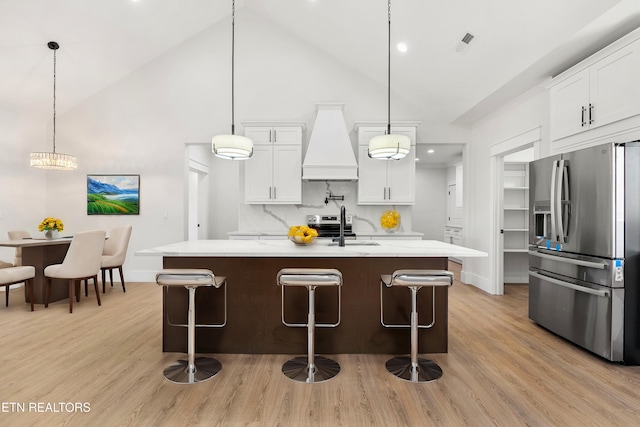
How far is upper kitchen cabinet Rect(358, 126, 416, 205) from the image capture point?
4.99 metres

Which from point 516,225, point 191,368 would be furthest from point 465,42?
point 191,368

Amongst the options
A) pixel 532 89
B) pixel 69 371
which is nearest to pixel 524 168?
pixel 532 89

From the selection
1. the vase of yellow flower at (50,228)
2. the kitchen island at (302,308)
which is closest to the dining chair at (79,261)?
the vase of yellow flower at (50,228)

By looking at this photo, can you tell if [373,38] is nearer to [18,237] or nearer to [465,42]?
[465,42]

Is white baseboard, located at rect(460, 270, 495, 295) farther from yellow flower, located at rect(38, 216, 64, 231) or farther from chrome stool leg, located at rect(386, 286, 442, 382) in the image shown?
yellow flower, located at rect(38, 216, 64, 231)

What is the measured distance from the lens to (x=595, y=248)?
105 inches

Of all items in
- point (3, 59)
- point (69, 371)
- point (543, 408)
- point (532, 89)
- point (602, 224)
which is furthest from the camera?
point (3, 59)

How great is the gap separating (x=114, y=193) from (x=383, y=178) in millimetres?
4400

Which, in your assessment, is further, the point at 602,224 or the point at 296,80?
the point at 296,80

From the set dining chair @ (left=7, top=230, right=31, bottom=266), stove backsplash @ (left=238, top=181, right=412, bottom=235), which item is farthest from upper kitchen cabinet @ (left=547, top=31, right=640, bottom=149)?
dining chair @ (left=7, top=230, right=31, bottom=266)

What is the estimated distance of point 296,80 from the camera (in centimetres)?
541

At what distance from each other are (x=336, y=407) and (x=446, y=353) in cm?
121

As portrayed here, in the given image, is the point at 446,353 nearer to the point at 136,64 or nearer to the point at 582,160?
the point at 582,160

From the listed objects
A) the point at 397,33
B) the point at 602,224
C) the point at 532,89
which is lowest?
the point at 602,224
